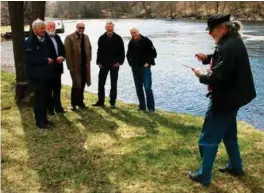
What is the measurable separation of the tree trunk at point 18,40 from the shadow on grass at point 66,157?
104 cm

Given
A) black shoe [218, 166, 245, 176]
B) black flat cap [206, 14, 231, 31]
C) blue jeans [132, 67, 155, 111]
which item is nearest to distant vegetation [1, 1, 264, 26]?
Answer: blue jeans [132, 67, 155, 111]

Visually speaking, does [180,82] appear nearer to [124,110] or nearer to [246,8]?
[124,110]

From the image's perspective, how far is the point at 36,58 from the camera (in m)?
7.03

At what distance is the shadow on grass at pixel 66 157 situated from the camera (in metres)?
5.19

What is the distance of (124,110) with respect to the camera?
8.99m

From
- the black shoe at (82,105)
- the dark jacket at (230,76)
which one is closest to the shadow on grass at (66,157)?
the black shoe at (82,105)

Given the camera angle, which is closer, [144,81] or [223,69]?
[223,69]

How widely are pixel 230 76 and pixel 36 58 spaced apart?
3.73m

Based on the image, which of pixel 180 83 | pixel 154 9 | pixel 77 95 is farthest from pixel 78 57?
pixel 154 9

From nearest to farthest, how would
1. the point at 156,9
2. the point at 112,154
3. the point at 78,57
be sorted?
the point at 112,154 → the point at 78,57 → the point at 156,9

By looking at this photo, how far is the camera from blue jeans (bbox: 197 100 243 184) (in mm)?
4840

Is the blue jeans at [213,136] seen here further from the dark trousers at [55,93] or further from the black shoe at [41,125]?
the dark trousers at [55,93]

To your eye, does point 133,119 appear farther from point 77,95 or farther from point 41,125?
point 41,125

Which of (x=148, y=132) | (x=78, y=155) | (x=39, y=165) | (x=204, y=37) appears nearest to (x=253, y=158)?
(x=148, y=132)
